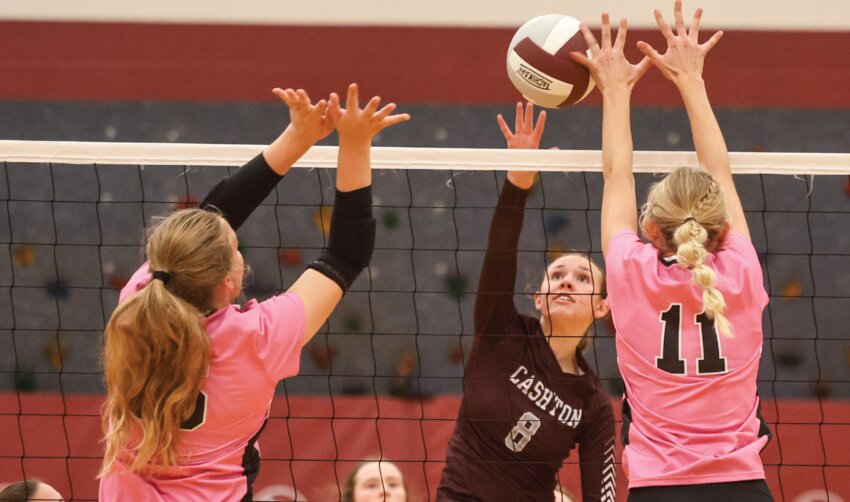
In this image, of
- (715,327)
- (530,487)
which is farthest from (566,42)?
(530,487)

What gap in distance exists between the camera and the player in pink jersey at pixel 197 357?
219cm

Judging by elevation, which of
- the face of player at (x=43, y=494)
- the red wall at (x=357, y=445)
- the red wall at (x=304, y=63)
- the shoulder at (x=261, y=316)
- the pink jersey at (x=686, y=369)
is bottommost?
the red wall at (x=357, y=445)

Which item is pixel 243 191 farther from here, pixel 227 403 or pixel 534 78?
pixel 534 78

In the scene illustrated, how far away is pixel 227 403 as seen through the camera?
A: 226cm

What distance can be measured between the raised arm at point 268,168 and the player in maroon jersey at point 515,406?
868 millimetres

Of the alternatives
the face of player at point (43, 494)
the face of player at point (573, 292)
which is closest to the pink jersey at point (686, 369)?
the face of player at point (573, 292)

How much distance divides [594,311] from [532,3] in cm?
276

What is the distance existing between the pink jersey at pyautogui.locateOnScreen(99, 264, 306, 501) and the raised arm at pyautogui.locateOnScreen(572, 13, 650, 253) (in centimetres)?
85

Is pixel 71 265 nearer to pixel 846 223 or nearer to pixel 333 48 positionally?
pixel 333 48

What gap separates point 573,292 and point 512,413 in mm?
511

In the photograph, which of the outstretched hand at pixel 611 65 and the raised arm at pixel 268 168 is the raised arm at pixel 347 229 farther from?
the outstretched hand at pixel 611 65

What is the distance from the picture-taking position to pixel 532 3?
5926mm

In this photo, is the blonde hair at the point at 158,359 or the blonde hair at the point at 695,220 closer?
the blonde hair at the point at 158,359

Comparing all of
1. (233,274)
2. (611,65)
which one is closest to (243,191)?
(233,274)
